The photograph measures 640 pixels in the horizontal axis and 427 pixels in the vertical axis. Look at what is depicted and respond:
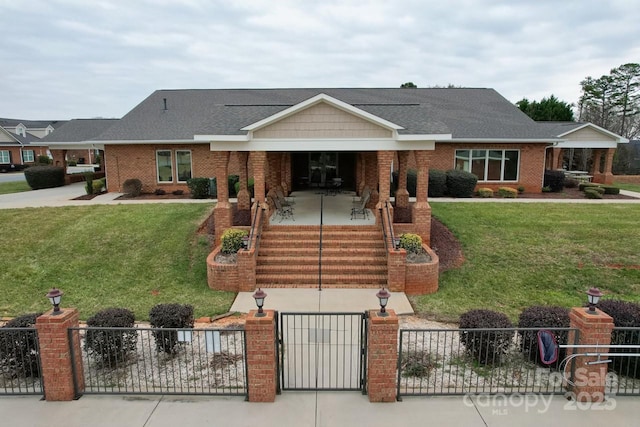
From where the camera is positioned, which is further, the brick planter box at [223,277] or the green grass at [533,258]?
the brick planter box at [223,277]

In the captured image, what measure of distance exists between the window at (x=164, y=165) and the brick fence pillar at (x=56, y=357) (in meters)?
17.4

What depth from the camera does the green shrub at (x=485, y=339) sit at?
269 inches

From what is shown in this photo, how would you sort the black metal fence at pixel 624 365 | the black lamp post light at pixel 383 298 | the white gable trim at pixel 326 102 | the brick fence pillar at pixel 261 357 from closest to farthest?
the black lamp post light at pixel 383 298
the brick fence pillar at pixel 261 357
the black metal fence at pixel 624 365
the white gable trim at pixel 326 102

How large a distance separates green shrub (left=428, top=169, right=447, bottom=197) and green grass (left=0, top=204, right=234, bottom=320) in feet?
33.6

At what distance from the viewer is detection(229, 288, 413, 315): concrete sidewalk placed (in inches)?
378

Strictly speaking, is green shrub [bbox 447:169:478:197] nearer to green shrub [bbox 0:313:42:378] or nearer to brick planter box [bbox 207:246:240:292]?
brick planter box [bbox 207:246:240:292]

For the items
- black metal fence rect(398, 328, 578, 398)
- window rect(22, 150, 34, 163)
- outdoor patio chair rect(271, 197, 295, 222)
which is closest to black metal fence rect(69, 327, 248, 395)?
black metal fence rect(398, 328, 578, 398)

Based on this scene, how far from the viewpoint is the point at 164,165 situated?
22.5 meters

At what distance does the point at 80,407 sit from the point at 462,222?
40.0 feet

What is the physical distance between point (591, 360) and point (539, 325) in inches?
39.0

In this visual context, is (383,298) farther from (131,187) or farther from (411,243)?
(131,187)

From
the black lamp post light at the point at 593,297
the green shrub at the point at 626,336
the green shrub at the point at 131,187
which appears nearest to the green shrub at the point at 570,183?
the green shrub at the point at 626,336

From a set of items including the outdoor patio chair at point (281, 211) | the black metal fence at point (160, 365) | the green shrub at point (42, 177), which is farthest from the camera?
the green shrub at point (42, 177)

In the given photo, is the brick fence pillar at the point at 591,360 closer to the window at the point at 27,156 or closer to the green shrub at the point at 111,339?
the green shrub at the point at 111,339
